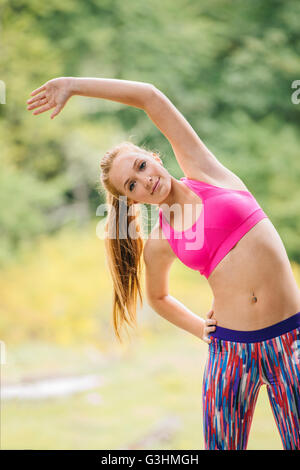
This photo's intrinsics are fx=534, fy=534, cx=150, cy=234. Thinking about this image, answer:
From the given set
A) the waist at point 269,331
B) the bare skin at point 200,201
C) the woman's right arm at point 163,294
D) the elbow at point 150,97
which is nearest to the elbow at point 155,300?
the woman's right arm at point 163,294

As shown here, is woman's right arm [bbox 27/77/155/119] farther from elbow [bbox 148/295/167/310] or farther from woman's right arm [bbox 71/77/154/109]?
elbow [bbox 148/295/167/310]

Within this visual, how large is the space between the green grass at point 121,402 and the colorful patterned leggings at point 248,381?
205cm

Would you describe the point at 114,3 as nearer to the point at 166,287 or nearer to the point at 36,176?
the point at 36,176

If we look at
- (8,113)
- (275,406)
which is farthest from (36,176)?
(275,406)

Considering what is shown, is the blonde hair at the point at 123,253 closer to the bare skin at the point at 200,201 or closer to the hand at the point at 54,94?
the bare skin at the point at 200,201

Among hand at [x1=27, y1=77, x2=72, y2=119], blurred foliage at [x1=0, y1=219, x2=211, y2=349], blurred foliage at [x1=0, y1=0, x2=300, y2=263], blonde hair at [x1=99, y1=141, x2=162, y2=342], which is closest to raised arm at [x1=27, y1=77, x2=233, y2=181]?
hand at [x1=27, y1=77, x2=72, y2=119]

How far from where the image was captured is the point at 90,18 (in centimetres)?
513

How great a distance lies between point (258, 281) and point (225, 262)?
83mm

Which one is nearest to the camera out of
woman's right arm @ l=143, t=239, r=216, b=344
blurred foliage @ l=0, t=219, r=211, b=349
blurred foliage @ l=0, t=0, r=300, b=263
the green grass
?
woman's right arm @ l=143, t=239, r=216, b=344

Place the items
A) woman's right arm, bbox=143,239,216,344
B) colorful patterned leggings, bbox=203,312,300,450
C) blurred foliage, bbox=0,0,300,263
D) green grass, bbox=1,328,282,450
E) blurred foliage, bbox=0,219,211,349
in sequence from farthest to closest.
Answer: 1. blurred foliage, bbox=0,0,300,263
2. blurred foliage, bbox=0,219,211,349
3. green grass, bbox=1,328,282,450
4. woman's right arm, bbox=143,239,216,344
5. colorful patterned leggings, bbox=203,312,300,450

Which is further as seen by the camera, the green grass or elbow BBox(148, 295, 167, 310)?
the green grass

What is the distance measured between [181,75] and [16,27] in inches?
63.5

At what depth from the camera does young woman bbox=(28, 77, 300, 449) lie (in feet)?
3.84

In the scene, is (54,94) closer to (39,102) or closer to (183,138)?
(39,102)
